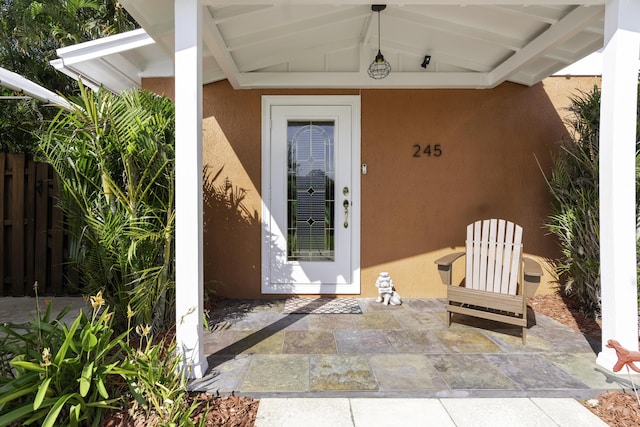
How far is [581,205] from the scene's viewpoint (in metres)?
3.61

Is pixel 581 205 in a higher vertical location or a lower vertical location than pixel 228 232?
higher

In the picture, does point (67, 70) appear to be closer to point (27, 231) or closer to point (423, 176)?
point (27, 231)

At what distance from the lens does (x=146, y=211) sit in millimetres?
2807

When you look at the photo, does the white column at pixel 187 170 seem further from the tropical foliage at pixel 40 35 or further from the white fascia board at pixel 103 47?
the tropical foliage at pixel 40 35

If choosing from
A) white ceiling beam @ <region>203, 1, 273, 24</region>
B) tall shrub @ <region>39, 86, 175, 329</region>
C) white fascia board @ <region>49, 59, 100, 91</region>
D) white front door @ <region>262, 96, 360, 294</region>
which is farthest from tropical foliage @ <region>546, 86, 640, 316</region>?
white fascia board @ <region>49, 59, 100, 91</region>

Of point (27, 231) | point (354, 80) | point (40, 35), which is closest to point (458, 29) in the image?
point (354, 80)

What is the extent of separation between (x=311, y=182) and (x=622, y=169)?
286 cm

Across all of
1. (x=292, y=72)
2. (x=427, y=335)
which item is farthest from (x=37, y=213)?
(x=427, y=335)

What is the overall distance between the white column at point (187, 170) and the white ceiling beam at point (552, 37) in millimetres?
2885

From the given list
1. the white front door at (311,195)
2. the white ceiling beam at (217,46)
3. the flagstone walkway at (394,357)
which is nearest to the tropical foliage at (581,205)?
the flagstone walkway at (394,357)

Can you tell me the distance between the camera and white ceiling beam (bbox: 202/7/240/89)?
108 inches

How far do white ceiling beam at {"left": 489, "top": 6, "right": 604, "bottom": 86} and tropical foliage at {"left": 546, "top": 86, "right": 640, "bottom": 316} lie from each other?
83 cm

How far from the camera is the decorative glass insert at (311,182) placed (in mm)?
4246

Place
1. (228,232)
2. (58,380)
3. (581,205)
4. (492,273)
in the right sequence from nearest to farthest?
1. (58,380)
2. (492,273)
3. (581,205)
4. (228,232)
